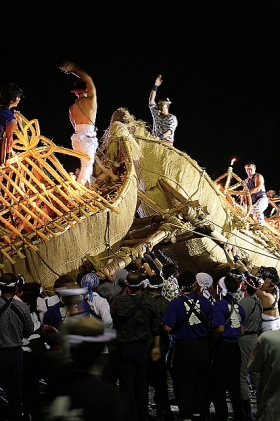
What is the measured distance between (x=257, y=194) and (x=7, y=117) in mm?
7814

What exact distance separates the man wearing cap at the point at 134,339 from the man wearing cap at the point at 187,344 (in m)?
0.27

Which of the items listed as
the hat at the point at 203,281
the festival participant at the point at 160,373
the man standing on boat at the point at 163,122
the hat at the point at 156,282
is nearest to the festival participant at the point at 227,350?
the hat at the point at 203,281

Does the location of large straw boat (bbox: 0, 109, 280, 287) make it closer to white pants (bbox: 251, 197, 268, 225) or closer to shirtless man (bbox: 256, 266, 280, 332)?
white pants (bbox: 251, 197, 268, 225)

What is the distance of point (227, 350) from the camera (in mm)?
6969

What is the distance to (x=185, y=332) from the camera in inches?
271

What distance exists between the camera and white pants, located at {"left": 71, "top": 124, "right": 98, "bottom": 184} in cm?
1062

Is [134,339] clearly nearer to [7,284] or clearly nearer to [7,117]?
[7,284]

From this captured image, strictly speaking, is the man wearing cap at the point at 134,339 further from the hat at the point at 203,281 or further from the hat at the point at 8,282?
Result: the hat at the point at 8,282

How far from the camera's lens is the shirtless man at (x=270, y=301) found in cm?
681

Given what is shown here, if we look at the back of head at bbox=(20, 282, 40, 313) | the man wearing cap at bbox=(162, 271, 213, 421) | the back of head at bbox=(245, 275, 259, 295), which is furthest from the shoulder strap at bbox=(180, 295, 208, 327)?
the back of head at bbox=(20, 282, 40, 313)

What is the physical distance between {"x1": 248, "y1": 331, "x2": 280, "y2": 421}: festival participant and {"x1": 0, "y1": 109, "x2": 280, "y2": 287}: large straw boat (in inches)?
179

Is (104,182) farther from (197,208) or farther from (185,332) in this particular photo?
(185,332)

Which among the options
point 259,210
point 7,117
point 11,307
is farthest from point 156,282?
point 259,210

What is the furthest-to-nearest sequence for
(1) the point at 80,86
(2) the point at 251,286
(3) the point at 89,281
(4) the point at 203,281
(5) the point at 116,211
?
(1) the point at 80,86
(5) the point at 116,211
(2) the point at 251,286
(3) the point at 89,281
(4) the point at 203,281
